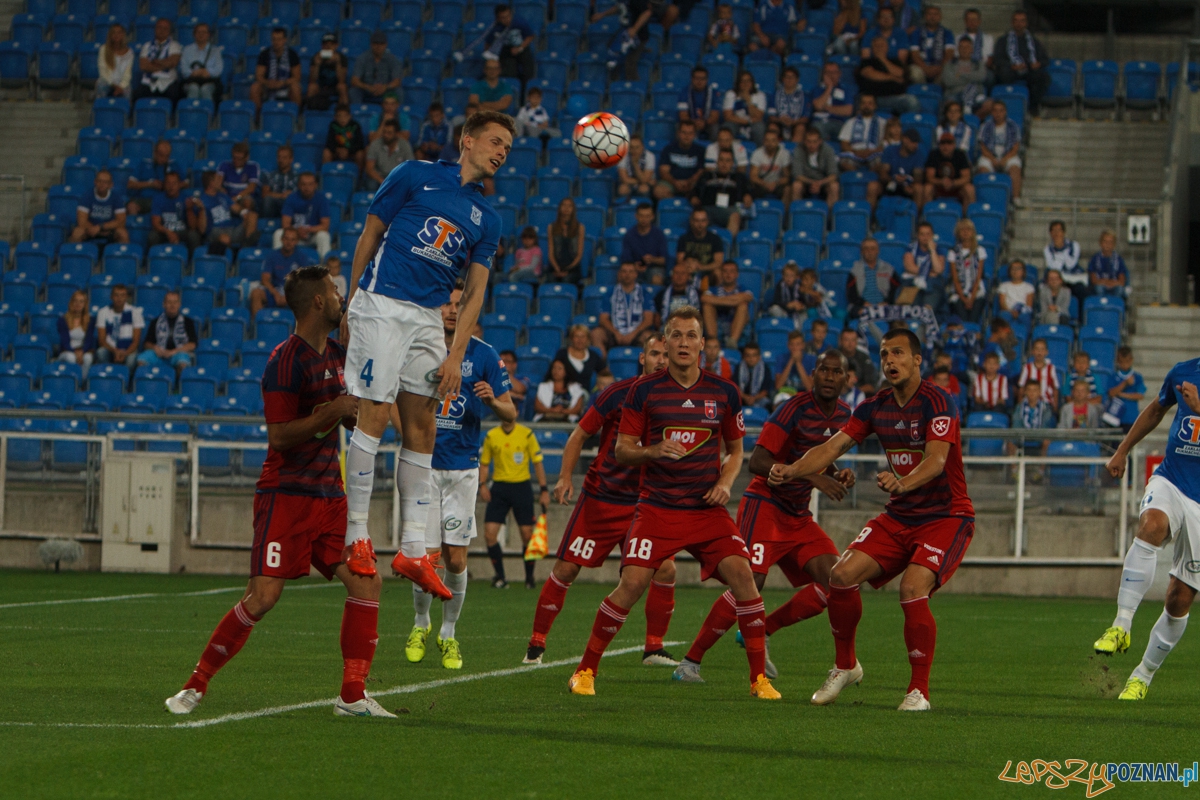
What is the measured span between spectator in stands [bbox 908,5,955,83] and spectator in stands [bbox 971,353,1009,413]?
6.31 metres

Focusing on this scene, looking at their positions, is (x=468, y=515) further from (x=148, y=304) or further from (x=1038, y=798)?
(x=148, y=304)

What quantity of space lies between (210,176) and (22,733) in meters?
16.3

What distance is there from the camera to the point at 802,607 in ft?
32.2

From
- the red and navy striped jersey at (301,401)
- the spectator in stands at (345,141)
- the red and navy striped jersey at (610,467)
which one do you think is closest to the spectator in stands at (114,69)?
the spectator in stands at (345,141)

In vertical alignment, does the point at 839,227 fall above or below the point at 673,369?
above

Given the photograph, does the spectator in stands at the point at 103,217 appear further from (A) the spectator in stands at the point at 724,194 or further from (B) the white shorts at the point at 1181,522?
(B) the white shorts at the point at 1181,522

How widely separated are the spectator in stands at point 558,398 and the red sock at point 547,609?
7572mm

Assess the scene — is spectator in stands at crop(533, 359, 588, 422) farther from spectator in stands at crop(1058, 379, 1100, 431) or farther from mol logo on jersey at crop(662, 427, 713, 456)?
mol logo on jersey at crop(662, 427, 713, 456)

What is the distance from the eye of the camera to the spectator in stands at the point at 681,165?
829 inches

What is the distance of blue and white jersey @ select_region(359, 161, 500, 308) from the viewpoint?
281 inches

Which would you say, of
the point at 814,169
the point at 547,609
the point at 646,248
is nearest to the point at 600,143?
the point at 547,609

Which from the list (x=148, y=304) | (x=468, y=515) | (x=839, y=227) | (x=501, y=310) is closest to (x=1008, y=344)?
(x=839, y=227)

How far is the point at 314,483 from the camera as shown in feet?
23.4

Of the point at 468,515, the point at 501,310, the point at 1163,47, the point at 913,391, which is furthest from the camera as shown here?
the point at 1163,47
